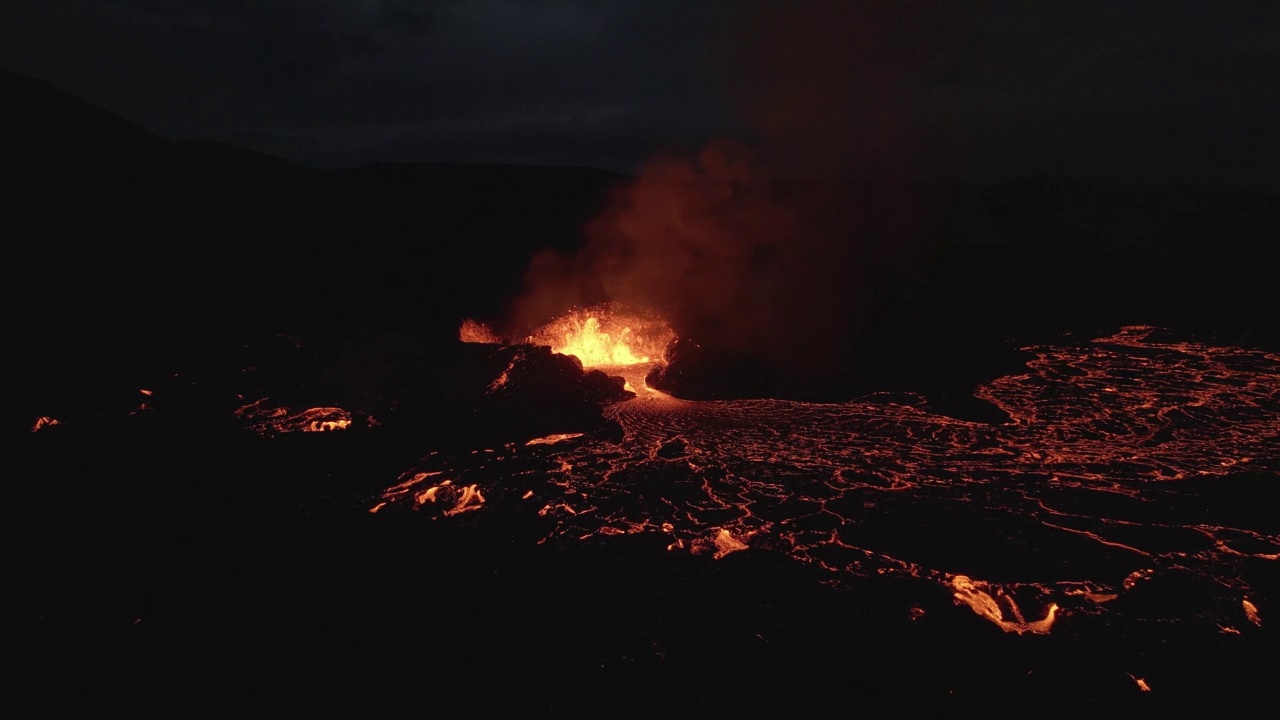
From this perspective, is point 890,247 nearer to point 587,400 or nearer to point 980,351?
point 980,351

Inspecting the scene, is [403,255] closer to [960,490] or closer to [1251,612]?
[960,490]

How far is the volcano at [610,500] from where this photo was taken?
5.04 m

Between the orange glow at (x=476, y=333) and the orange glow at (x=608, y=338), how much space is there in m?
1.26

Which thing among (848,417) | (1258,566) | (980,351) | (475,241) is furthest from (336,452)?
(475,241)

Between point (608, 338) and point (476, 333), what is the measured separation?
368cm

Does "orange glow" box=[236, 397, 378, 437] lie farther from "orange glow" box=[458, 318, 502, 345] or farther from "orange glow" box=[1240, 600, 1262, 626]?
"orange glow" box=[1240, 600, 1262, 626]

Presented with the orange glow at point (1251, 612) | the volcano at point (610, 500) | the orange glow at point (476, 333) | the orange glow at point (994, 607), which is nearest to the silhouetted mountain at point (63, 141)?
the volcano at point (610, 500)

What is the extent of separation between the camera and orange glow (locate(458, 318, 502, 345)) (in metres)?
16.3

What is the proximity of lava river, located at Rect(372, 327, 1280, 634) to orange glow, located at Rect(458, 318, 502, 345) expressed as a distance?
580cm

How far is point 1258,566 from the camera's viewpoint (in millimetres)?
5957

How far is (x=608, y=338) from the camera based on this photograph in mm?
15414

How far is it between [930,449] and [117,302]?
1807cm

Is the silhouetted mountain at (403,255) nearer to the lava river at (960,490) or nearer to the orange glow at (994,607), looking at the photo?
the lava river at (960,490)

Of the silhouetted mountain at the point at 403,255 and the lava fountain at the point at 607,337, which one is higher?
the silhouetted mountain at the point at 403,255
